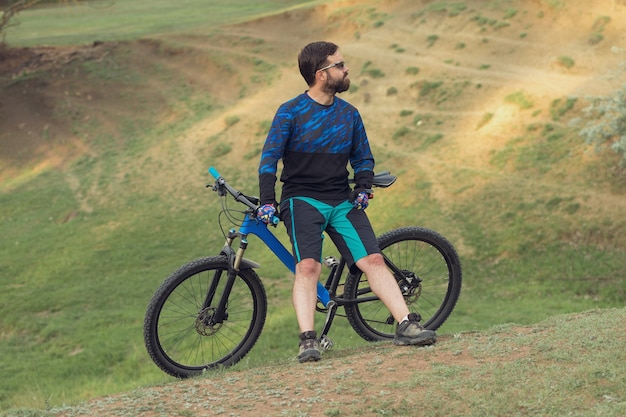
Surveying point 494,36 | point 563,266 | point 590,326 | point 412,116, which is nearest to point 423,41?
point 494,36

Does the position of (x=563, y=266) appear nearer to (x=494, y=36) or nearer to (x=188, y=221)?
(x=188, y=221)

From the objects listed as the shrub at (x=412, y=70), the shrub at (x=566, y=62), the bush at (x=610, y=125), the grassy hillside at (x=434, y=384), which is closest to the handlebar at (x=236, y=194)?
the grassy hillside at (x=434, y=384)

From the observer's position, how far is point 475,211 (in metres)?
13.5

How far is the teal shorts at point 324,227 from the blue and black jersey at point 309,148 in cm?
7

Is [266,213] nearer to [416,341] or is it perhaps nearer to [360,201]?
[360,201]

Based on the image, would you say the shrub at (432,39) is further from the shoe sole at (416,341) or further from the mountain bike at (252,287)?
the shoe sole at (416,341)

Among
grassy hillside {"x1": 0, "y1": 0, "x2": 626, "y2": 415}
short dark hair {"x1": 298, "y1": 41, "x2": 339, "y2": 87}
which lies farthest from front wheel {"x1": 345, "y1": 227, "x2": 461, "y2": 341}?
short dark hair {"x1": 298, "y1": 41, "x2": 339, "y2": 87}

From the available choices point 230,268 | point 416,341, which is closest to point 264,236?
point 230,268

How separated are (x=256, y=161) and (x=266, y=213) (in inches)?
475

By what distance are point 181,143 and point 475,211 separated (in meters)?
7.58

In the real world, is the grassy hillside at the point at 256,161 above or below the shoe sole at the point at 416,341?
above

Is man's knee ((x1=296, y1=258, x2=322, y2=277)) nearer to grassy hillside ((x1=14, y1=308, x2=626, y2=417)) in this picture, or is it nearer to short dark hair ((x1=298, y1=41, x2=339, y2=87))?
grassy hillside ((x1=14, y1=308, x2=626, y2=417))

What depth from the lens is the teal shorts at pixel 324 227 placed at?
17.3 feet

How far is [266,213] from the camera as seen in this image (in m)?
5.13
